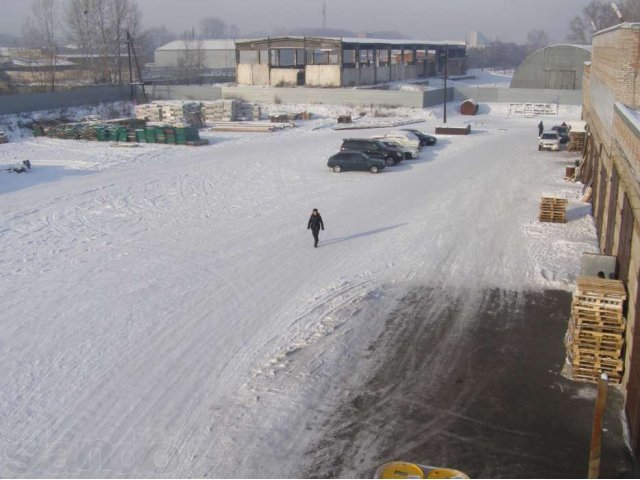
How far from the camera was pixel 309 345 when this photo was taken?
524 inches

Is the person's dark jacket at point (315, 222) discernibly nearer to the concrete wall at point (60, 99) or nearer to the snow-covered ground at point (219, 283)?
the snow-covered ground at point (219, 283)

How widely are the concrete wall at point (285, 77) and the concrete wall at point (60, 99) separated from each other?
14928 millimetres

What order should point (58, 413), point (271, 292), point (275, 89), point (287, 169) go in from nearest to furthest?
point (58, 413), point (271, 292), point (287, 169), point (275, 89)

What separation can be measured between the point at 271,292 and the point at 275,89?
159ft

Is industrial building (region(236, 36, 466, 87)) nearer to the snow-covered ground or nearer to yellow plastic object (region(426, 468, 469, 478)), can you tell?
the snow-covered ground

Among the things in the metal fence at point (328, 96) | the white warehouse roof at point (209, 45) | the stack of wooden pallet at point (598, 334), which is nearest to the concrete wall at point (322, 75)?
the metal fence at point (328, 96)

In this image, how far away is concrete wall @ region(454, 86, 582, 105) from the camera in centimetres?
5678

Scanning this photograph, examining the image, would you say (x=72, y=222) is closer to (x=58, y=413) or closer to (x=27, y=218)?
(x=27, y=218)

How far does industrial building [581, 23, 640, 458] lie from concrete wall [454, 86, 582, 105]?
34.5m

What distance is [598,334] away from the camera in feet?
39.0

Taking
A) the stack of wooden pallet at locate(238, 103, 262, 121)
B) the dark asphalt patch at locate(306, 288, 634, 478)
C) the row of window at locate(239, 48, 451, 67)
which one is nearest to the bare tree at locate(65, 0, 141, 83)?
the row of window at locate(239, 48, 451, 67)

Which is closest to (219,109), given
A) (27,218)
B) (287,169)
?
(287,169)

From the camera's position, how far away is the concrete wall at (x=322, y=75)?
65000 millimetres

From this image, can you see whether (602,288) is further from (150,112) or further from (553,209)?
(150,112)
